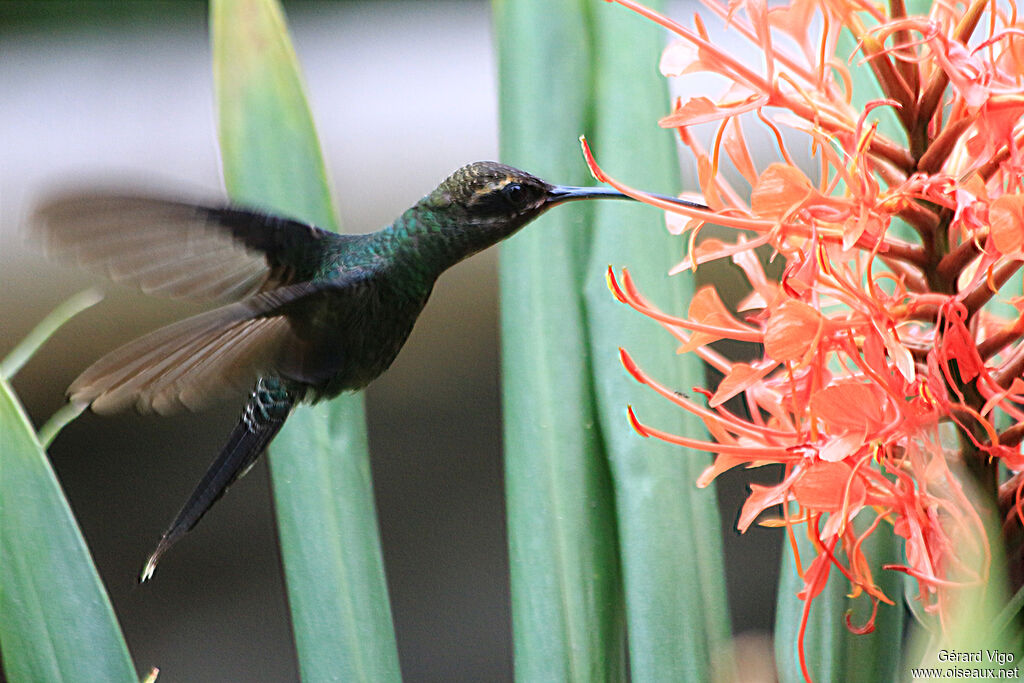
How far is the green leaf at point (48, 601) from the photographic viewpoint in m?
0.33

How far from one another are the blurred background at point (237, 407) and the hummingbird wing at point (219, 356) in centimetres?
45

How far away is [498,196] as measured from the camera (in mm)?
312

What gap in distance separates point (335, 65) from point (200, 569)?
17.3 inches

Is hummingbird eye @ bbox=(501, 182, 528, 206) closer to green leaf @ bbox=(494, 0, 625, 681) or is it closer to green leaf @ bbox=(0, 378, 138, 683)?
green leaf @ bbox=(494, 0, 625, 681)

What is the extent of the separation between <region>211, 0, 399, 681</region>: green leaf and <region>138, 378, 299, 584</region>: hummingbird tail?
5 cm

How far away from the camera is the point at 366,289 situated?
0.33 m

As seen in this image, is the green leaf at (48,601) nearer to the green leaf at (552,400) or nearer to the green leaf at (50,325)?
the green leaf at (50,325)

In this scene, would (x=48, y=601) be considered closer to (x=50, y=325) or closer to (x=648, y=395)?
(x=50, y=325)

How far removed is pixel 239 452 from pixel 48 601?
8 cm

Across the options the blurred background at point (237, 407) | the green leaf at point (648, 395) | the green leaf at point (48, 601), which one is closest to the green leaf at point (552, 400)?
the green leaf at point (648, 395)

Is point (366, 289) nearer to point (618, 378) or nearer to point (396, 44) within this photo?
point (618, 378)

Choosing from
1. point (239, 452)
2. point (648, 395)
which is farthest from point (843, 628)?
point (239, 452)

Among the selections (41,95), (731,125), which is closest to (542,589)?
(731,125)

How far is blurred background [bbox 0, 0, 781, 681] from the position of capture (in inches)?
31.6
